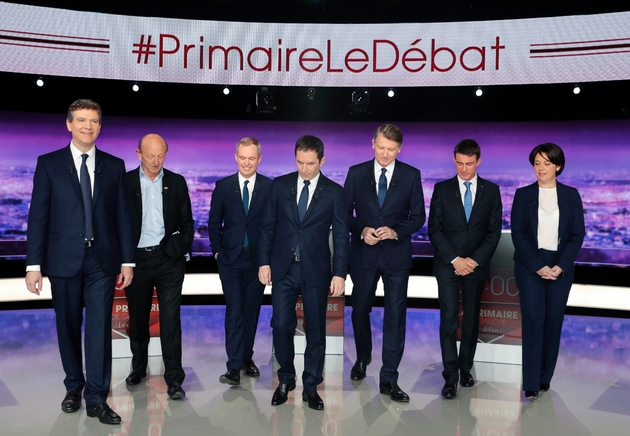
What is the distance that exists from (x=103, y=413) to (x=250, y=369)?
4.69 feet

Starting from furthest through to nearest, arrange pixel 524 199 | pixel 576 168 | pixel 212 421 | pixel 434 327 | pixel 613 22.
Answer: pixel 576 168
pixel 434 327
pixel 613 22
pixel 524 199
pixel 212 421

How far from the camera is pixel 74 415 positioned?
154 inches

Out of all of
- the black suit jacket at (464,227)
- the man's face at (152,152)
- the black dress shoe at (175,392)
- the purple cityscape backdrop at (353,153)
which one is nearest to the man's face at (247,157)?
the man's face at (152,152)

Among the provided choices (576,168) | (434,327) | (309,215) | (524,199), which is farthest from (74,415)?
(576,168)

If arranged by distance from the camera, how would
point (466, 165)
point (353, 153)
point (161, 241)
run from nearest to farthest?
point (161, 241) → point (466, 165) → point (353, 153)

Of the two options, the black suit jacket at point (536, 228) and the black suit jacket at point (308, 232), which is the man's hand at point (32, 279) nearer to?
the black suit jacket at point (308, 232)

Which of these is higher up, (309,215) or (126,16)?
(126,16)

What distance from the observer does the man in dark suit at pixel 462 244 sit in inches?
178

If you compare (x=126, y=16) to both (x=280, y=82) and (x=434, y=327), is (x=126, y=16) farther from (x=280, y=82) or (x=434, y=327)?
(x=434, y=327)

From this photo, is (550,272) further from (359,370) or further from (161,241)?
(161,241)

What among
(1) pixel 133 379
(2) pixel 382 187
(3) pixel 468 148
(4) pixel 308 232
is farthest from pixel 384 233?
(1) pixel 133 379

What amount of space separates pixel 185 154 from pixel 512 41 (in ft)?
15.5

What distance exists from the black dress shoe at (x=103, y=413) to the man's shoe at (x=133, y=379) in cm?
78

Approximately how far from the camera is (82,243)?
3.70 metres
